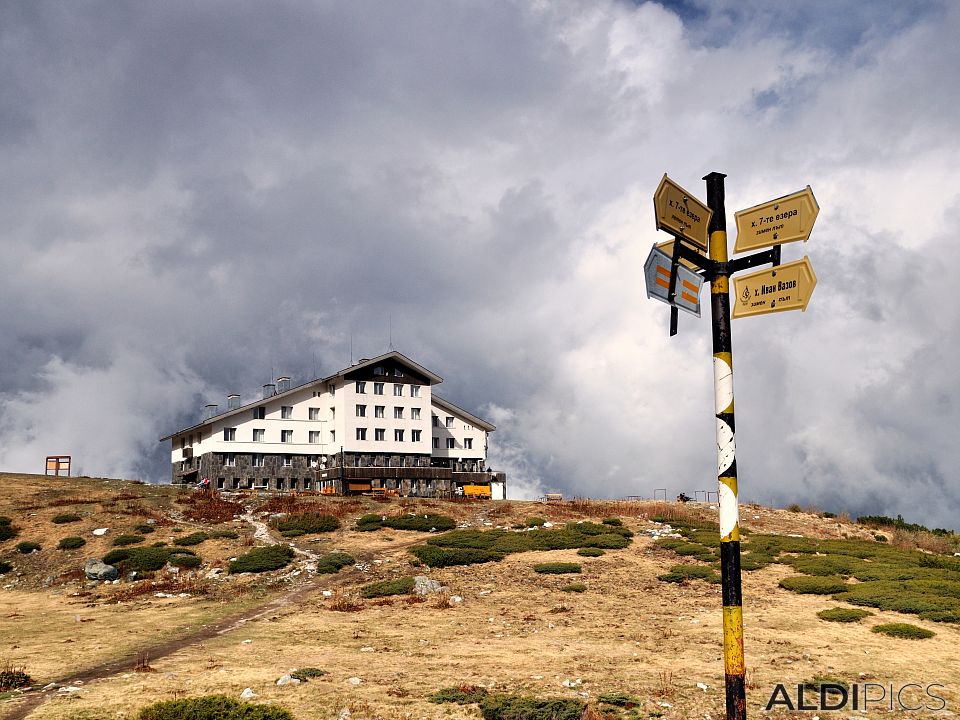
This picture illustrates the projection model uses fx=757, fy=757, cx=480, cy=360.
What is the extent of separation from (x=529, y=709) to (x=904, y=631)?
14060 mm

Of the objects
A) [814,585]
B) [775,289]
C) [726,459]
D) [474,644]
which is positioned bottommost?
[474,644]

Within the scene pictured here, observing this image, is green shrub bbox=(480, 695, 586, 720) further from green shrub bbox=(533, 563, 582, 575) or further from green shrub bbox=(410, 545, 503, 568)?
green shrub bbox=(410, 545, 503, 568)

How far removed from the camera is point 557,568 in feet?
112

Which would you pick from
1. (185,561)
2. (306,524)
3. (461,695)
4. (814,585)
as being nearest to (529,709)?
(461,695)

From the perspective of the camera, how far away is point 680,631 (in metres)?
23.5

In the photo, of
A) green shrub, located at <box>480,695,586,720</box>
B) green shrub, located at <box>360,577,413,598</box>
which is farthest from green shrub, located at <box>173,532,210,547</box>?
green shrub, located at <box>480,695,586,720</box>

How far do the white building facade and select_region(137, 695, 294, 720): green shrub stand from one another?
63.6m

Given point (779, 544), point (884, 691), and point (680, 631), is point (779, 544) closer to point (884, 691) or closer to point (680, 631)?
point (680, 631)

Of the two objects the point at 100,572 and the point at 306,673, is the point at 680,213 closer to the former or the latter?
the point at 306,673

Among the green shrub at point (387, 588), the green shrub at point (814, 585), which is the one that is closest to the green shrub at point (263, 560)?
the green shrub at point (387, 588)

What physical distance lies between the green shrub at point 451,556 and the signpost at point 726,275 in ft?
94.4

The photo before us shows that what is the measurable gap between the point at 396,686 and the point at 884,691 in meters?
10.9

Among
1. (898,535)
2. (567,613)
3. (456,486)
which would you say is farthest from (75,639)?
(456,486)

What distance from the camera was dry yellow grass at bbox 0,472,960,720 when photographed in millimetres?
16375
